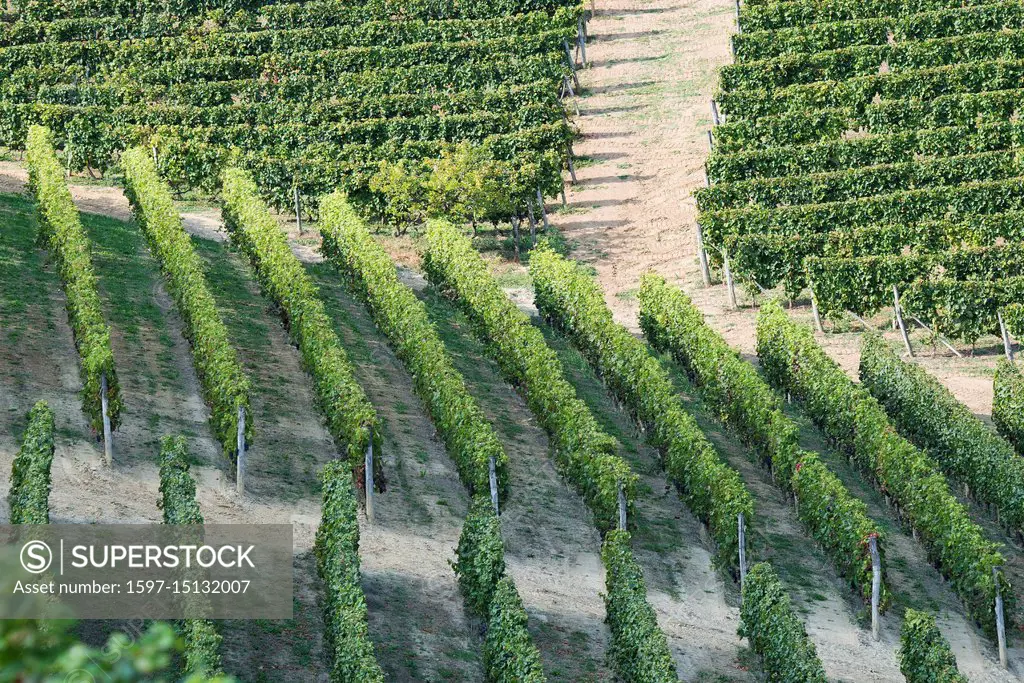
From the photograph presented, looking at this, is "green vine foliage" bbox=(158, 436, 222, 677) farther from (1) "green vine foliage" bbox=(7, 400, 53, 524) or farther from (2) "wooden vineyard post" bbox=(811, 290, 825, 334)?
(2) "wooden vineyard post" bbox=(811, 290, 825, 334)

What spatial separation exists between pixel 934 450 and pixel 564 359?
11.2m

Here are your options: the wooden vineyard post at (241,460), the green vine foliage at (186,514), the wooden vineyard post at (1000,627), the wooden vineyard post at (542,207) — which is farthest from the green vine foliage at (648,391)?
the green vine foliage at (186,514)

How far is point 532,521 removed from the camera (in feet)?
114

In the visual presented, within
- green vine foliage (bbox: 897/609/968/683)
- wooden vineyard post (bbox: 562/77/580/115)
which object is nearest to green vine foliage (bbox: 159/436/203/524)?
green vine foliage (bbox: 897/609/968/683)

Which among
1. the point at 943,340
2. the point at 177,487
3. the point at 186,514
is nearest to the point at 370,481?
the point at 177,487

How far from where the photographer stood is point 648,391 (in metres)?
38.2

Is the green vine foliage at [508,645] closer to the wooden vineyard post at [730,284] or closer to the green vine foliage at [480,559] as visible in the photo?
the green vine foliage at [480,559]

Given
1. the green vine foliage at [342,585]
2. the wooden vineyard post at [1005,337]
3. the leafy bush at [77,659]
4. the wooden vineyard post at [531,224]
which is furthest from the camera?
the wooden vineyard post at [531,224]

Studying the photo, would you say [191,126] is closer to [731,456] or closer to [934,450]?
[731,456]

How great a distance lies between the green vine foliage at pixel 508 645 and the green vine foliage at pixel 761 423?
8686mm

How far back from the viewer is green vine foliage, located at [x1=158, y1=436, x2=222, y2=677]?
2445 centimetres

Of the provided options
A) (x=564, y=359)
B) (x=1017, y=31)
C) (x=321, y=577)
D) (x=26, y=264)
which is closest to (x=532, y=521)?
(x=321, y=577)

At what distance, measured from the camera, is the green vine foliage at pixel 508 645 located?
2611 centimetres

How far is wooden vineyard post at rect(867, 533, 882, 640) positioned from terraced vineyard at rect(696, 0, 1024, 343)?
13856 millimetres
